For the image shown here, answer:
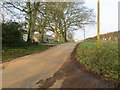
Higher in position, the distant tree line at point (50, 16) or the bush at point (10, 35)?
the distant tree line at point (50, 16)

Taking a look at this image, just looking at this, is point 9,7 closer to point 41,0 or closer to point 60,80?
point 41,0

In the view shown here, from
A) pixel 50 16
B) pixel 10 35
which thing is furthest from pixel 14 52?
pixel 50 16

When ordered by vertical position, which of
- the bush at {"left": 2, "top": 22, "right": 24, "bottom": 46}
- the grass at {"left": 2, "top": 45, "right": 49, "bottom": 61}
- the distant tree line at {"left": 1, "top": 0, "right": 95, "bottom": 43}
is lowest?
the grass at {"left": 2, "top": 45, "right": 49, "bottom": 61}

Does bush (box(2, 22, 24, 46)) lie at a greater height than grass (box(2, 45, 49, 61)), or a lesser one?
greater

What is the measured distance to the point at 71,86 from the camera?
3072 mm

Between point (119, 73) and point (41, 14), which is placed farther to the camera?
point (41, 14)

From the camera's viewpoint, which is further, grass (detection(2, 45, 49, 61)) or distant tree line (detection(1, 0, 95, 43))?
distant tree line (detection(1, 0, 95, 43))

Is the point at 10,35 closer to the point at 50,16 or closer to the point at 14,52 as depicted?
the point at 14,52

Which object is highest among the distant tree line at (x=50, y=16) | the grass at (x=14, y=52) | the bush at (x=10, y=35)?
the distant tree line at (x=50, y=16)

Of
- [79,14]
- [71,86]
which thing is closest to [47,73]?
[71,86]

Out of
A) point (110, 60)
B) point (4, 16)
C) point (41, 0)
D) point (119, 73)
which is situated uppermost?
point (41, 0)

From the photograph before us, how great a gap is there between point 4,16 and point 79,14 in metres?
15.8

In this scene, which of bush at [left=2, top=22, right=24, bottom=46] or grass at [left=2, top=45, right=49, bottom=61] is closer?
grass at [left=2, top=45, right=49, bottom=61]

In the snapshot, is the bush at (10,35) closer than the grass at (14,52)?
No
